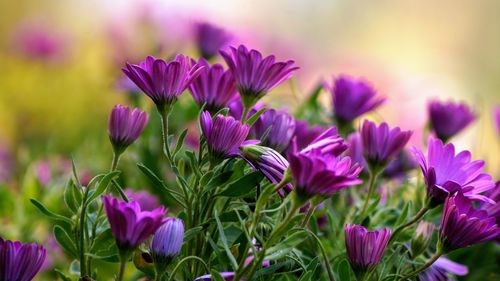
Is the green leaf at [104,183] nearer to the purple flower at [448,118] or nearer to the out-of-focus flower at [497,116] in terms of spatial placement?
the purple flower at [448,118]

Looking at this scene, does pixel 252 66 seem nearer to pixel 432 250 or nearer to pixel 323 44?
pixel 432 250

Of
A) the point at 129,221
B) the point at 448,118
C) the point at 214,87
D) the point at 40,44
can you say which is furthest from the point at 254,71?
the point at 40,44

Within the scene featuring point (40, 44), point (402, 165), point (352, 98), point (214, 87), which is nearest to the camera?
point (214, 87)

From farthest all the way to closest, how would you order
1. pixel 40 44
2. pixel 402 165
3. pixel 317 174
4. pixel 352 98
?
pixel 40 44 → pixel 402 165 → pixel 352 98 → pixel 317 174

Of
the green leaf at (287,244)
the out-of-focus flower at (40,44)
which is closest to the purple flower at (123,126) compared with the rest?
the green leaf at (287,244)

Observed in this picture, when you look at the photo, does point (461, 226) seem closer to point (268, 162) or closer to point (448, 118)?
point (268, 162)

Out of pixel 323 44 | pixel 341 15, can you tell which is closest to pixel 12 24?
pixel 323 44
